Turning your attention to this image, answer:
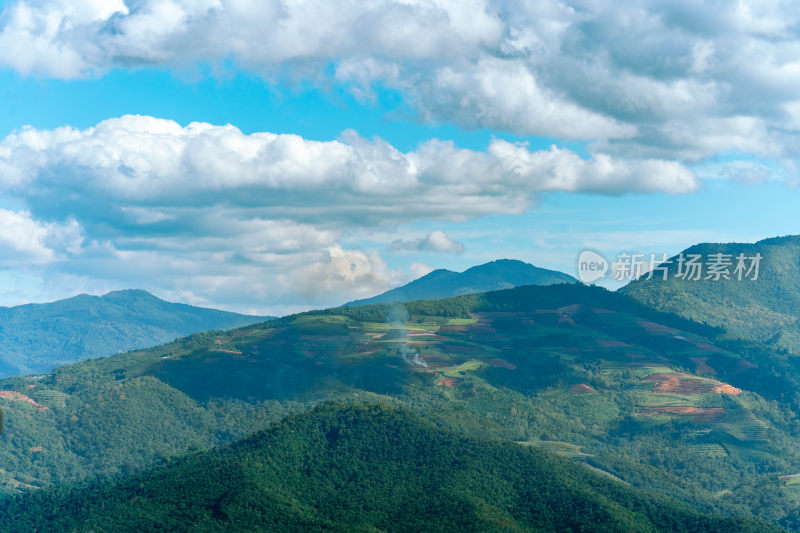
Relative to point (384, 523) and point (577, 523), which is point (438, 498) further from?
point (577, 523)

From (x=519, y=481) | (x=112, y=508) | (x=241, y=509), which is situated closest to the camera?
(x=241, y=509)

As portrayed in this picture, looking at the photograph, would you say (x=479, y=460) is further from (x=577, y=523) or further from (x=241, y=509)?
(x=241, y=509)

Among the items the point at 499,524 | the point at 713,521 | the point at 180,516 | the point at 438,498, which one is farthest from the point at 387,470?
the point at 713,521

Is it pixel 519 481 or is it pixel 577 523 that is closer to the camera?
pixel 577 523

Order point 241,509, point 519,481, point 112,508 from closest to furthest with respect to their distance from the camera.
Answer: point 241,509
point 112,508
point 519,481

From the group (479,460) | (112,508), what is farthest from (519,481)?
(112,508)

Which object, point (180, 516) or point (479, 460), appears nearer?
point (180, 516)
